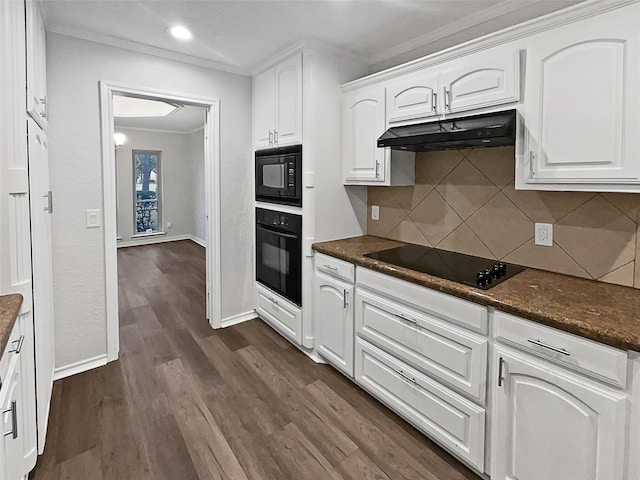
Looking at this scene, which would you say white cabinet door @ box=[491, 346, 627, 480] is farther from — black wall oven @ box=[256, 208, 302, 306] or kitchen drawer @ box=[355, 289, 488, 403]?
black wall oven @ box=[256, 208, 302, 306]

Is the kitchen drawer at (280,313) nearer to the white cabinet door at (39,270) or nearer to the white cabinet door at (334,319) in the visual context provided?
the white cabinet door at (334,319)

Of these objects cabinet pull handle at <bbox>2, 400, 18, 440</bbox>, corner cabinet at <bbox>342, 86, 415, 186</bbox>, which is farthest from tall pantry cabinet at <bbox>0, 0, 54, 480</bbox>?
corner cabinet at <bbox>342, 86, 415, 186</bbox>

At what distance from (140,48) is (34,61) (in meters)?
1.09

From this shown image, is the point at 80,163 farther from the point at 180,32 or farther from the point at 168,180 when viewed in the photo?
the point at 168,180

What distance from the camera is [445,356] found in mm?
1823

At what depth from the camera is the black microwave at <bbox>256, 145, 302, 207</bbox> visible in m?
2.84

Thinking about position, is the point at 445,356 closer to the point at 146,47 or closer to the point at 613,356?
the point at 613,356

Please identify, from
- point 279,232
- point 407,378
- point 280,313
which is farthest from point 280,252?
point 407,378

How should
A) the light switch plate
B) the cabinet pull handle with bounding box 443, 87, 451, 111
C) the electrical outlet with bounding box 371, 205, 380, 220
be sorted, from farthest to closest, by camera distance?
1. the electrical outlet with bounding box 371, 205, 380, 220
2. the light switch plate
3. the cabinet pull handle with bounding box 443, 87, 451, 111

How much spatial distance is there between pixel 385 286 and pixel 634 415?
1.17 metres

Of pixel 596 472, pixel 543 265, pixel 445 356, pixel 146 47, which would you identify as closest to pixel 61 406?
pixel 445 356

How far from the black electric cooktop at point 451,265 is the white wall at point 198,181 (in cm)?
587

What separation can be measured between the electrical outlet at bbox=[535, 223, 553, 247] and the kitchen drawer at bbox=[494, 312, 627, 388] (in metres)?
0.70

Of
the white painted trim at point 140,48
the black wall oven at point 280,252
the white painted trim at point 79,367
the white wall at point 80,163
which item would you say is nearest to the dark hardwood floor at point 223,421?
the white painted trim at point 79,367
